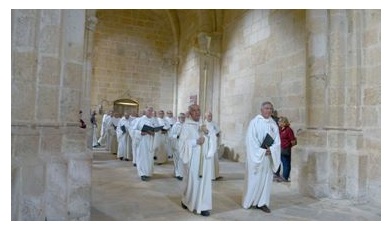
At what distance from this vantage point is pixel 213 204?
207 inches

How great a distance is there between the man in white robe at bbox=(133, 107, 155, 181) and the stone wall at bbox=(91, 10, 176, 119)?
26.3ft

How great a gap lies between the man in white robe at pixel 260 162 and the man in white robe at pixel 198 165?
0.65 metres

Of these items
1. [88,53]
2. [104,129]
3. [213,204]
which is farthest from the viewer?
[104,129]

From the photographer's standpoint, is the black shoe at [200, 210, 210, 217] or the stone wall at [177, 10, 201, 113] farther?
the stone wall at [177, 10, 201, 113]

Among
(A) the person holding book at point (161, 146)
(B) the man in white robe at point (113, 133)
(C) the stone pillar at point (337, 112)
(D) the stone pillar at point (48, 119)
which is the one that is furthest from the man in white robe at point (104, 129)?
(D) the stone pillar at point (48, 119)

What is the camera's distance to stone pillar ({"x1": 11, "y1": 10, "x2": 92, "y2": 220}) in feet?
11.4

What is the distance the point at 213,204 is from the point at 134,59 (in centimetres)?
1236

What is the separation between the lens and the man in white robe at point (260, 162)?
16.1 ft

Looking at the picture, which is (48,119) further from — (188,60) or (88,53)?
(188,60)

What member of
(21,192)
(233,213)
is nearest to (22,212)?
(21,192)

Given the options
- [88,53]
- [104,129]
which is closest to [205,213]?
[88,53]

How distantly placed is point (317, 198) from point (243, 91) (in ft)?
17.8

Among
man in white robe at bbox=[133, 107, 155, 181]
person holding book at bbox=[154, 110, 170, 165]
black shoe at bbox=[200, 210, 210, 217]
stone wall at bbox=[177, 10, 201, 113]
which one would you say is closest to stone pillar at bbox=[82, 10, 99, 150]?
man in white robe at bbox=[133, 107, 155, 181]

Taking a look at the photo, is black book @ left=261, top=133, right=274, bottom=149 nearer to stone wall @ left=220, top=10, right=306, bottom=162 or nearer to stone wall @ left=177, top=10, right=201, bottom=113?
stone wall @ left=220, top=10, right=306, bottom=162
